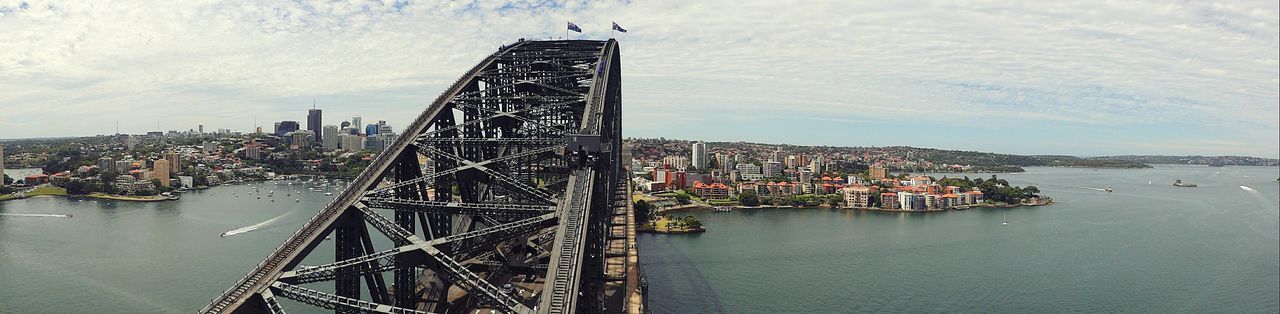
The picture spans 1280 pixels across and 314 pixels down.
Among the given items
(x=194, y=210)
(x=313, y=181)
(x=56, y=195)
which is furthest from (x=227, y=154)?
(x=194, y=210)

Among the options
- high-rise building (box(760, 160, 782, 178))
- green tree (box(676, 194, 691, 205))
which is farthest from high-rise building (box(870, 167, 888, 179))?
green tree (box(676, 194, 691, 205))

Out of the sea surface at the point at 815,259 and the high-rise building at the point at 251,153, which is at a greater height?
the high-rise building at the point at 251,153

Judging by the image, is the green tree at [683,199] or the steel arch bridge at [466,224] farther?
the green tree at [683,199]

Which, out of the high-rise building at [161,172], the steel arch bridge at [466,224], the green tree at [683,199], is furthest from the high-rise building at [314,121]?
the steel arch bridge at [466,224]

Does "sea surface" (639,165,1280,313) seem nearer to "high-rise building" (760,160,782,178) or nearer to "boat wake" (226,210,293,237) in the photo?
"boat wake" (226,210,293,237)

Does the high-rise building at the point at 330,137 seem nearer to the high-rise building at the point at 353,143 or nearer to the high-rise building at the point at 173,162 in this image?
the high-rise building at the point at 353,143

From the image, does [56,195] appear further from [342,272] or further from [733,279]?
[342,272]
